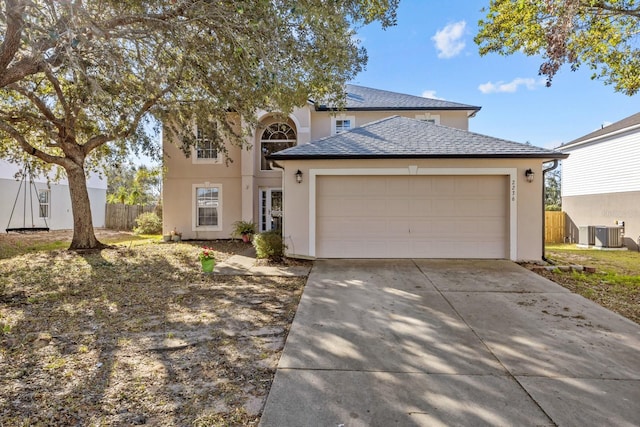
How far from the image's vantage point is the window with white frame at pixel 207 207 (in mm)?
14133

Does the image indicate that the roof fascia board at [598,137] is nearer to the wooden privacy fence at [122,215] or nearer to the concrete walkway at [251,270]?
the concrete walkway at [251,270]

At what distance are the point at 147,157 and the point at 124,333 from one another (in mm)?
8950

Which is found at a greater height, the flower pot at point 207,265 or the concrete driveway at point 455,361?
the flower pot at point 207,265

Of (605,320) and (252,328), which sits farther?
(605,320)

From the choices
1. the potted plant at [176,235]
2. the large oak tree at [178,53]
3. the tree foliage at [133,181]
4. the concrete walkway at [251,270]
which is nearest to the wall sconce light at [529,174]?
the large oak tree at [178,53]

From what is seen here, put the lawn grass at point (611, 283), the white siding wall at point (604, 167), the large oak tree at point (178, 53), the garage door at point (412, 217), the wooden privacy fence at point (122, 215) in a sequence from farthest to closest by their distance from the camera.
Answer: the wooden privacy fence at point (122, 215), the white siding wall at point (604, 167), the garage door at point (412, 217), the lawn grass at point (611, 283), the large oak tree at point (178, 53)

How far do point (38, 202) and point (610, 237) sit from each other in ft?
92.0

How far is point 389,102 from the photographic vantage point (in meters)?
15.1

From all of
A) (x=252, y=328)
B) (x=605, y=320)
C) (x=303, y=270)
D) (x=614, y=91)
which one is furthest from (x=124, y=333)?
(x=614, y=91)

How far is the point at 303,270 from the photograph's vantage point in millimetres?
7875

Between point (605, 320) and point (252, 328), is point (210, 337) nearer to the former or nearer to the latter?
point (252, 328)

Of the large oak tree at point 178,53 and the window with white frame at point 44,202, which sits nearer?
the large oak tree at point 178,53

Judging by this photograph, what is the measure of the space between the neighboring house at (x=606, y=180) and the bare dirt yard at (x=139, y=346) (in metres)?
15.0

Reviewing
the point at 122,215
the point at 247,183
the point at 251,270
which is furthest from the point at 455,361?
the point at 122,215
